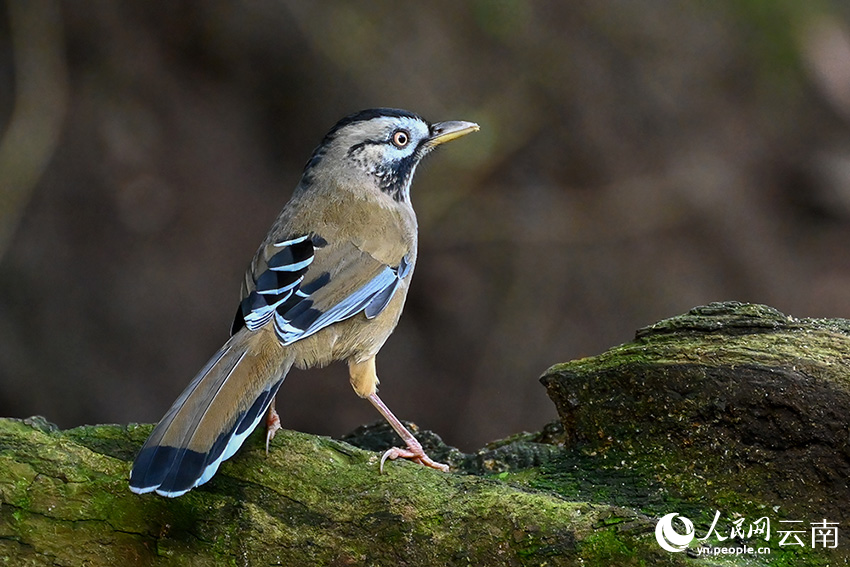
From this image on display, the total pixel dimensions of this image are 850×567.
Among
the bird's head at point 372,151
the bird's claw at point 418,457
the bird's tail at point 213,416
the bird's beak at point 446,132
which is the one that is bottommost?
the bird's tail at point 213,416

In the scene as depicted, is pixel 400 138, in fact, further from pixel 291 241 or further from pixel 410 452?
pixel 410 452

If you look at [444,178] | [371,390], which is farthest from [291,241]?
[444,178]

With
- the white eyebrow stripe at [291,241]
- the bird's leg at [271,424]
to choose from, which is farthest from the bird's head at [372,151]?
the bird's leg at [271,424]

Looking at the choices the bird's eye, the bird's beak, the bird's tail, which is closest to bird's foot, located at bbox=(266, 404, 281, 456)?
the bird's tail

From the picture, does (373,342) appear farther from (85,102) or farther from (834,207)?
(834,207)

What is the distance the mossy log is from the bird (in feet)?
0.61

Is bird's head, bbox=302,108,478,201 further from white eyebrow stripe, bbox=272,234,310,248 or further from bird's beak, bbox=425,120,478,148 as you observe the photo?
white eyebrow stripe, bbox=272,234,310,248

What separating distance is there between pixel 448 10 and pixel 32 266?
4139mm

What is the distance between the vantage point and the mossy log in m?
3.42

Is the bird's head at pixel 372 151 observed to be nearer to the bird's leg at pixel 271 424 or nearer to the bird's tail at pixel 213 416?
the bird's tail at pixel 213 416

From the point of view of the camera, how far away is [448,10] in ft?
32.0

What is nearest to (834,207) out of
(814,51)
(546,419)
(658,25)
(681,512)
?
(814,51)

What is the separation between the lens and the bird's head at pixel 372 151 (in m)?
5.21

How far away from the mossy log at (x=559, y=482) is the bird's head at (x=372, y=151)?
1.53 m
